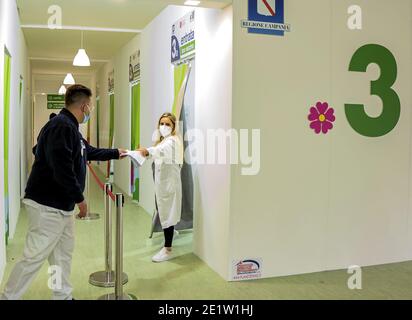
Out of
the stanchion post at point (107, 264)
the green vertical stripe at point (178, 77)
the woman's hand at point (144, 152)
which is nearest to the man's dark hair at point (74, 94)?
the stanchion post at point (107, 264)

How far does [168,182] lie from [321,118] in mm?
1586

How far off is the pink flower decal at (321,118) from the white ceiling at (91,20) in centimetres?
120

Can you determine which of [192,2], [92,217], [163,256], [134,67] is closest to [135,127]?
[134,67]

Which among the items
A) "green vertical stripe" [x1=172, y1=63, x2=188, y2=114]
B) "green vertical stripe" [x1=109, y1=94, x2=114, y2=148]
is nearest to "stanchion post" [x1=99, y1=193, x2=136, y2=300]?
"green vertical stripe" [x1=172, y1=63, x2=188, y2=114]

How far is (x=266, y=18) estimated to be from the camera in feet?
13.0

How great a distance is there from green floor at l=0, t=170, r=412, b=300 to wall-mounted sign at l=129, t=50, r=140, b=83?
3.51 m

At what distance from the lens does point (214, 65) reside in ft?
13.9

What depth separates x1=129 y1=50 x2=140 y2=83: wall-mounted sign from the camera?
760 centimetres

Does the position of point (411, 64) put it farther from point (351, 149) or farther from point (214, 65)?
point (214, 65)

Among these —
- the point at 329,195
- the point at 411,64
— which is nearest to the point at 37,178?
the point at 329,195

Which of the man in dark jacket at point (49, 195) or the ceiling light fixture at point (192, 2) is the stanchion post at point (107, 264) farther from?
the ceiling light fixture at point (192, 2)

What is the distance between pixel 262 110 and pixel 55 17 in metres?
3.98

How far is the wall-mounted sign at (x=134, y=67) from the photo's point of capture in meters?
7.60

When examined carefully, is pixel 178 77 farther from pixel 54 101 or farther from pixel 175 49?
pixel 54 101
